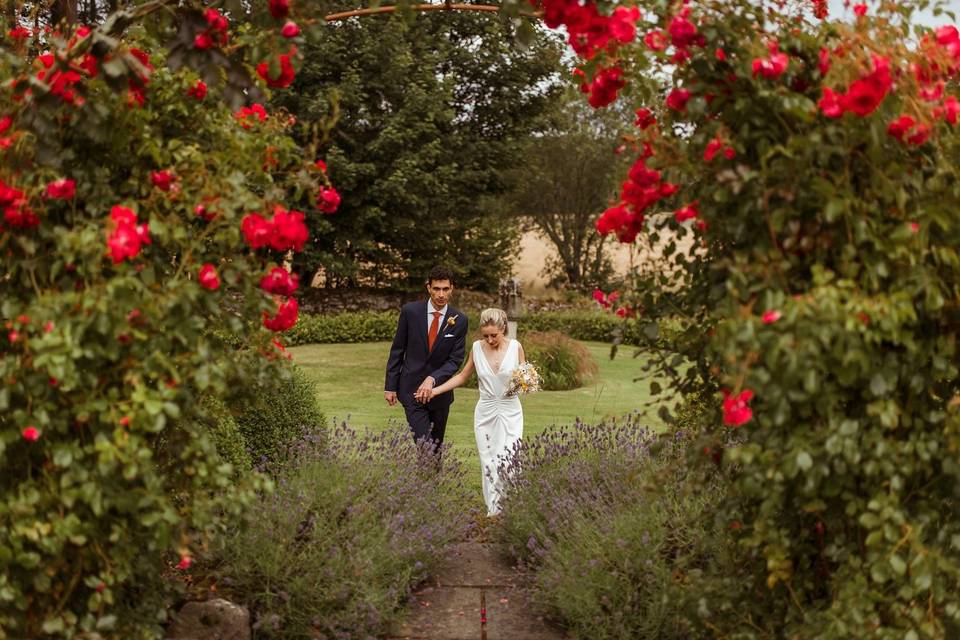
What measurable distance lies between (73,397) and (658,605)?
2.58 m

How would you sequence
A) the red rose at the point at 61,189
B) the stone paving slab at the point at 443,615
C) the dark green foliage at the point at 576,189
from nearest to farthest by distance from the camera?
1. the red rose at the point at 61,189
2. the stone paving slab at the point at 443,615
3. the dark green foliage at the point at 576,189

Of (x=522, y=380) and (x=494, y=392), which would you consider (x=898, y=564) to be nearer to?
(x=522, y=380)

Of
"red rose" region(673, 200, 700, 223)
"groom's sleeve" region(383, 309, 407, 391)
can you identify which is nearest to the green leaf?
"red rose" region(673, 200, 700, 223)

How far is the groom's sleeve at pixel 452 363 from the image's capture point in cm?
733

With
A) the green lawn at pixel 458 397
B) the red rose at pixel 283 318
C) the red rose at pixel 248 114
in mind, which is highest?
the red rose at pixel 248 114

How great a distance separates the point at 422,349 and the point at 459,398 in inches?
306

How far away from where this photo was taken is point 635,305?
3.65m

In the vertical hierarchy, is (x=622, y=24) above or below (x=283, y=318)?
above

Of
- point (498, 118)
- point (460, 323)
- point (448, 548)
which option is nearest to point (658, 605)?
point (448, 548)

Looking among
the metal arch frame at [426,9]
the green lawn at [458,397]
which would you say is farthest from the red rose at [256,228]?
the green lawn at [458,397]

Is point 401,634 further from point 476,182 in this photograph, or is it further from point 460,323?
point 476,182

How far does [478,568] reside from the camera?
228 inches

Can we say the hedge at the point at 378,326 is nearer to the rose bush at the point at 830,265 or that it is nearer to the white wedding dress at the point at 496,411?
the white wedding dress at the point at 496,411

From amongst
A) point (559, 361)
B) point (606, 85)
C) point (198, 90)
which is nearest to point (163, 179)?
point (198, 90)
